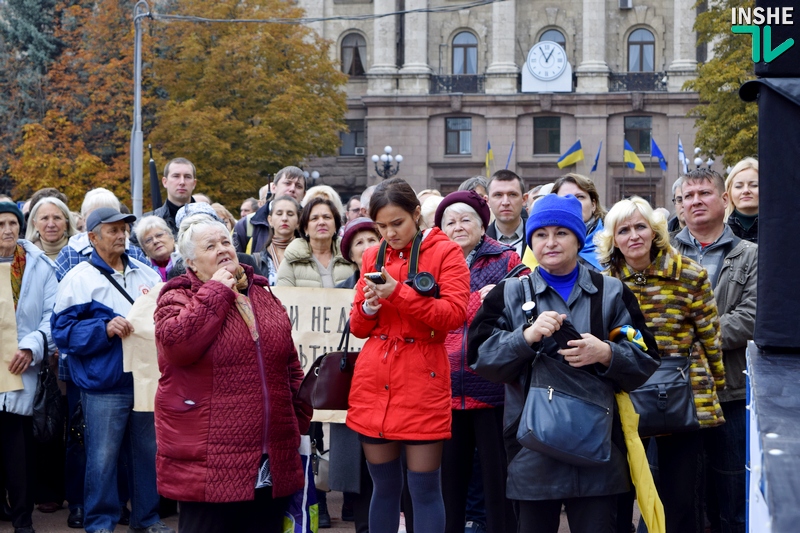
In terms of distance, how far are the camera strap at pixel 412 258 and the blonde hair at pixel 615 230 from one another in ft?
4.11

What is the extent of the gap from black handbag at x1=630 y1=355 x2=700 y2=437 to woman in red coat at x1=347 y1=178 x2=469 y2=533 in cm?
108

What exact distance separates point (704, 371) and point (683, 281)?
52cm

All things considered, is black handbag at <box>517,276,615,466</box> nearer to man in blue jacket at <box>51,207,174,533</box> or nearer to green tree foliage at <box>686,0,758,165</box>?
man in blue jacket at <box>51,207,174,533</box>

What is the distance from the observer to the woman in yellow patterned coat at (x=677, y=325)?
5.83 meters

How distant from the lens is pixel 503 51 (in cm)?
5391

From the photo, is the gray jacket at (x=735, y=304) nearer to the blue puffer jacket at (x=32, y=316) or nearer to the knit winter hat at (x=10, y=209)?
the blue puffer jacket at (x=32, y=316)

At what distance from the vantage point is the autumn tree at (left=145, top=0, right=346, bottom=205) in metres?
40.6

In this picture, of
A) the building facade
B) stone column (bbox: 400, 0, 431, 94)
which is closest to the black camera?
the building facade

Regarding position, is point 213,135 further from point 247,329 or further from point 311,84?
point 247,329

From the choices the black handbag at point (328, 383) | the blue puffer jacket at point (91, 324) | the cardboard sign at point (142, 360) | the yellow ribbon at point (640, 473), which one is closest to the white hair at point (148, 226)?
the blue puffer jacket at point (91, 324)

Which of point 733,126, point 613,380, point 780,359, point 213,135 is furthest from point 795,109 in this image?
point 213,135

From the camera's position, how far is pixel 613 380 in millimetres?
4668

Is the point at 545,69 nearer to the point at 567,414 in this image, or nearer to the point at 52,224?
the point at 52,224

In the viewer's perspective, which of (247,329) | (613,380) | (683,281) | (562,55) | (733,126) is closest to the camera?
(613,380)
